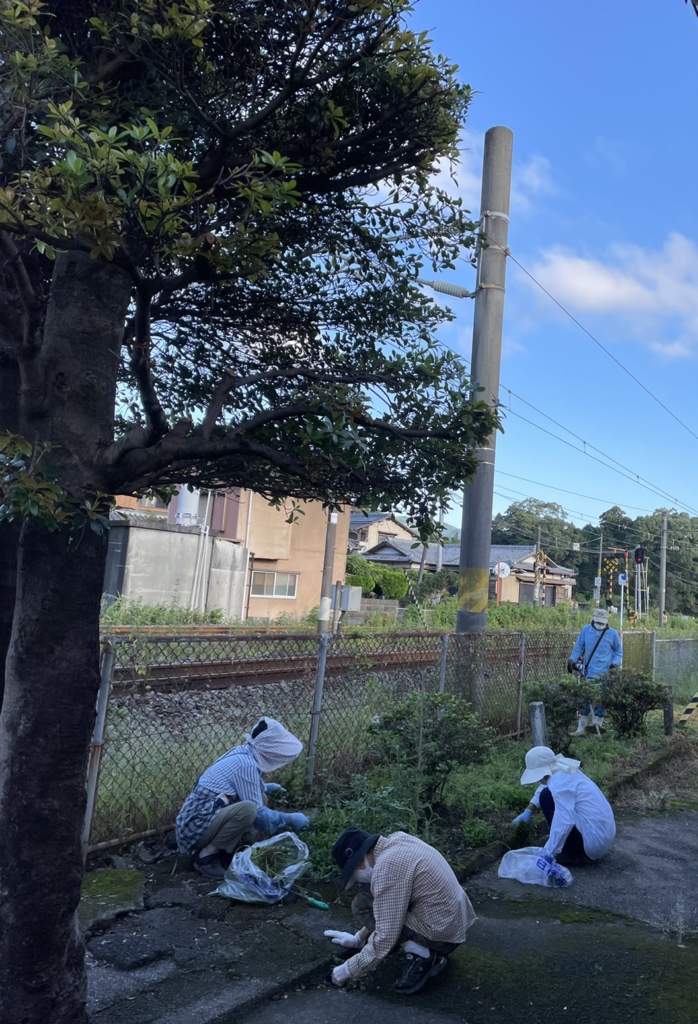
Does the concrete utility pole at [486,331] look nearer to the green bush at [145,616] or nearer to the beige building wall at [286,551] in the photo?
the green bush at [145,616]

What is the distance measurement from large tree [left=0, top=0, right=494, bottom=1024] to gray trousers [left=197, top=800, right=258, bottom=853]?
1.80 metres

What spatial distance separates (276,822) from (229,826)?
45 cm

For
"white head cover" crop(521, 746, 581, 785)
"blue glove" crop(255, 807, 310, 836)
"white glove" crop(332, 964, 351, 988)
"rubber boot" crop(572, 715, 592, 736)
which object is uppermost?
"white head cover" crop(521, 746, 581, 785)

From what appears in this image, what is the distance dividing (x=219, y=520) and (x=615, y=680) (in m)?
20.6

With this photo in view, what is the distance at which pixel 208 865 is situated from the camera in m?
4.89

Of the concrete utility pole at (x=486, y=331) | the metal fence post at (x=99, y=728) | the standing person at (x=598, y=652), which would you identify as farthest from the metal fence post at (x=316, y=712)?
the standing person at (x=598, y=652)

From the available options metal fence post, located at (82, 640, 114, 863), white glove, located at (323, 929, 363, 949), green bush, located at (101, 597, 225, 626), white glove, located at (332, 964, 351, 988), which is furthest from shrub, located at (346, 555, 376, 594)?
white glove, located at (332, 964, 351, 988)

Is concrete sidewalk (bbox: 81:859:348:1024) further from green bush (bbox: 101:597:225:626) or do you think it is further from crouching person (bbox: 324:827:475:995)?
green bush (bbox: 101:597:225:626)

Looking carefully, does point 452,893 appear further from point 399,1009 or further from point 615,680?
point 615,680

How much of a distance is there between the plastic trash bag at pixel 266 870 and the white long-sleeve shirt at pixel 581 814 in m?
1.76

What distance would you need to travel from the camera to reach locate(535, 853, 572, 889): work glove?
5320 mm

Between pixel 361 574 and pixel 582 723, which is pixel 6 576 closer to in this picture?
pixel 582 723

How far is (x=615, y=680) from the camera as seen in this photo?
949 cm

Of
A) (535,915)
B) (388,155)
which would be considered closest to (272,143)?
(388,155)
